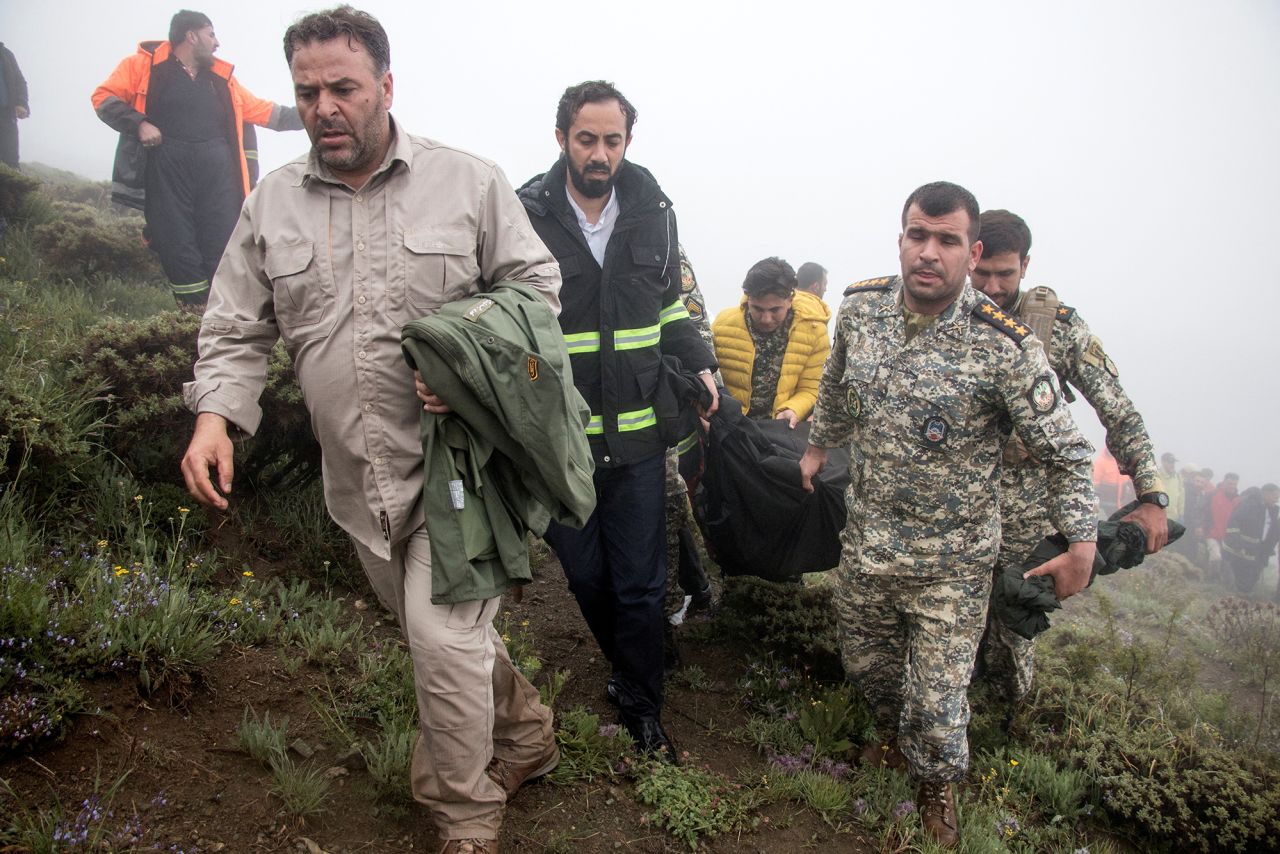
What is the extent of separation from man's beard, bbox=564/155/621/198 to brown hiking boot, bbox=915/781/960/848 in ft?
9.73

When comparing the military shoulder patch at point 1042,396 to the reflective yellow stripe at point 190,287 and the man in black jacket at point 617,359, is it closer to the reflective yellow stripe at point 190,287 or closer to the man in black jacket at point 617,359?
the man in black jacket at point 617,359

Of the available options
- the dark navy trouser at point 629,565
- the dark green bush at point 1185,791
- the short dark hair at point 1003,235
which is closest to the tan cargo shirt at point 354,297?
the dark navy trouser at point 629,565

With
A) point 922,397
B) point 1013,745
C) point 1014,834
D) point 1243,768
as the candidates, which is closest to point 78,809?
point 922,397

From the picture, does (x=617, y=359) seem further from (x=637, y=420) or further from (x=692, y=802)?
(x=692, y=802)

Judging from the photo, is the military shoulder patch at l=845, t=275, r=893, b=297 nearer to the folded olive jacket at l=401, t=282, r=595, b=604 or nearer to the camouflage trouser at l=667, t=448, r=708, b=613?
the camouflage trouser at l=667, t=448, r=708, b=613

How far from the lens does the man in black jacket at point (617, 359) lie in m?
3.63

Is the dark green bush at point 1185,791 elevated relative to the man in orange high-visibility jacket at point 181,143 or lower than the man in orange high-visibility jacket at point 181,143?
lower

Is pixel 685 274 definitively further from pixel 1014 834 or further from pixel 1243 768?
pixel 1243 768

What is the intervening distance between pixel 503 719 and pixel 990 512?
217 cm

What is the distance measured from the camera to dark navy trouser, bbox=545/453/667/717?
143 inches

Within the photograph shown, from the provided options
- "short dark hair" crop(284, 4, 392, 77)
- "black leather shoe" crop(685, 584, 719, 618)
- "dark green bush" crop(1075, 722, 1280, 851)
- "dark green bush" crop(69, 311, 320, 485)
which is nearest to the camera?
"short dark hair" crop(284, 4, 392, 77)

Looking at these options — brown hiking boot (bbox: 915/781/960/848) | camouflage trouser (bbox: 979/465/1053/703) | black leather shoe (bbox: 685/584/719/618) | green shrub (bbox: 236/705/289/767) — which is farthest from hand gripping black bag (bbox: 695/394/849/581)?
green shrub (bbox: 236/705/289/767)

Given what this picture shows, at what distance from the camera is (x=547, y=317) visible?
101 inches

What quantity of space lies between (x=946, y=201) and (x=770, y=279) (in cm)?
198
